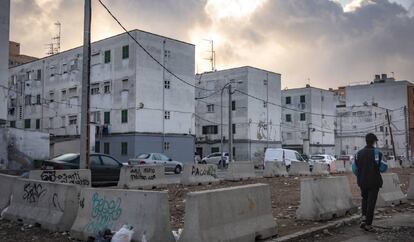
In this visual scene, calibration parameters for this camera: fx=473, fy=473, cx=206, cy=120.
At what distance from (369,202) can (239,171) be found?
51.5ft

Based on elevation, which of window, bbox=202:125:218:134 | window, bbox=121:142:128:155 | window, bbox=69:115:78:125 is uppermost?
window, bbox=69:115:78:125

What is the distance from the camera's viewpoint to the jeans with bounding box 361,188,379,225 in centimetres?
928

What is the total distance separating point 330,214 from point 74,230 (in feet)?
18.1

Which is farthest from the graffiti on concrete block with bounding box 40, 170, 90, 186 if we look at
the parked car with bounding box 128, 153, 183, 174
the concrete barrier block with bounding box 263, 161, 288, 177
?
the parked car with bounding box 128, 153, 183, 174

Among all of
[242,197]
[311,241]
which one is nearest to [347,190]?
[311,241]

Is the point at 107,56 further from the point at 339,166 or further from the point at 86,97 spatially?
the point at 86,97

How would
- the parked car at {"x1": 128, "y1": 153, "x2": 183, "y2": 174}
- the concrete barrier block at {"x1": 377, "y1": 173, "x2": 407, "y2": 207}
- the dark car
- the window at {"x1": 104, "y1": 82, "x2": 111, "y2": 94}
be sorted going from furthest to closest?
the window at {"x1": 104, "y1": 82, "x2": 111, "y2": 94} → the parked car at {"x1": 128, "y1": 153, "x2": 183, "y2": 174} → the dark car → the concrete barrier block at {"x1": 377, "y1": 173, "x2": 407, "y2": 207}

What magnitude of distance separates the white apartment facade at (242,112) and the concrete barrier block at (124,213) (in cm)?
5269

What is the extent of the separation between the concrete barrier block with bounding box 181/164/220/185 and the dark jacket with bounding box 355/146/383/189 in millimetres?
12610

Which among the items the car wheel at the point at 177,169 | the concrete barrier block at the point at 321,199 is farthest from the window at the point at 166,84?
the concrete barrier block at the point at 321,199

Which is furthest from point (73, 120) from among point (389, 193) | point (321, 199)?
point (321, 199)

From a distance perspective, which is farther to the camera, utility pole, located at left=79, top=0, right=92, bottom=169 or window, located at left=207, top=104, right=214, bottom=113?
window, located at left=207, top=104, right=214, bottom=113

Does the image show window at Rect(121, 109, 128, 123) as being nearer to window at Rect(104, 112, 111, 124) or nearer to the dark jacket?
window at Rect(104, 112, 111, 124)

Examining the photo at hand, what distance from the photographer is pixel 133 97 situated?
1827 inches
